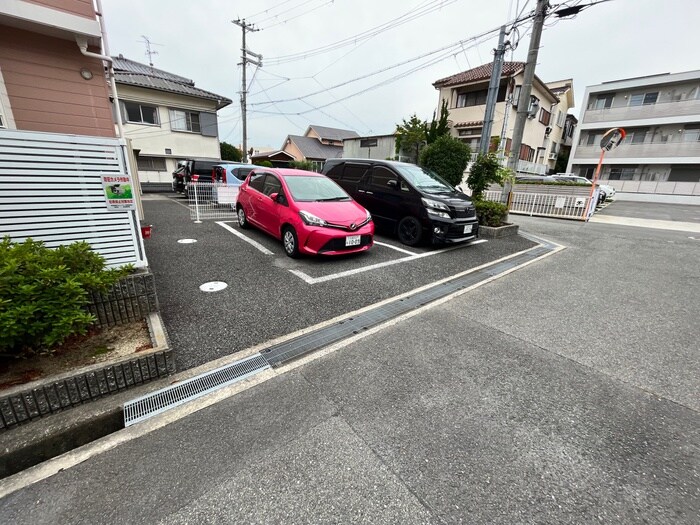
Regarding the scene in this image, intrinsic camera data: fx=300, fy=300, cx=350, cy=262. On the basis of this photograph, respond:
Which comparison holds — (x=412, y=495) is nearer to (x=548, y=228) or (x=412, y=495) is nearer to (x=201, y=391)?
(x=201, y=391)

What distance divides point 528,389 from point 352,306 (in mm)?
1931

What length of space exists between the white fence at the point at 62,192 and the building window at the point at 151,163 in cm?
1794

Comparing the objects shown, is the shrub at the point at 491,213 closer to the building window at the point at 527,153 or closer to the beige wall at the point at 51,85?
the beige wall at the point at 51,85

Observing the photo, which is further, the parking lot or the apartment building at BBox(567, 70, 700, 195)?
the apartment building at BBox(567, 70, 700, 195)

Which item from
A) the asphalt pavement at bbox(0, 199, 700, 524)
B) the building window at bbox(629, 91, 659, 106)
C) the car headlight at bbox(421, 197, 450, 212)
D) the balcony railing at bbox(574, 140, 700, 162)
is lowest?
the asphalt pavement at bbox(0, 199, 700, 524)

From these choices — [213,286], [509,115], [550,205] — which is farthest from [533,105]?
[213,286]

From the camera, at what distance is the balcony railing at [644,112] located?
2123cm

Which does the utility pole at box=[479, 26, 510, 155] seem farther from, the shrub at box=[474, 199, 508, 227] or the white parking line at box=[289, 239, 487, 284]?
the white parking line at box=[289, 239, 487, 284]

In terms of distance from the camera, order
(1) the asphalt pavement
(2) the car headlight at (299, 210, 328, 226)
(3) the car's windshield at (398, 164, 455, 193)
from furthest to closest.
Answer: (3) the car's windshield at (398, 164, 455, 193), (2) the car headlight at (299, 210, 328, 226), (1) the asphalt pavement

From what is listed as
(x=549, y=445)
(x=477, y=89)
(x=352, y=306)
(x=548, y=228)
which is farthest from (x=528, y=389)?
(x=477, y=89)

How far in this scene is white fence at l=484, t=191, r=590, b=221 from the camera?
36.9 feet

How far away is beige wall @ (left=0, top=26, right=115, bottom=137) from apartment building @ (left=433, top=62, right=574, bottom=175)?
1626cm

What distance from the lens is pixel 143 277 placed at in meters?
2.58

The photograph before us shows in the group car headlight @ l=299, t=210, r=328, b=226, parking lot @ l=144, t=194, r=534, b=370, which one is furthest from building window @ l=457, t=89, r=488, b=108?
car headlight @ l=299, t=210, r=328, b=226
